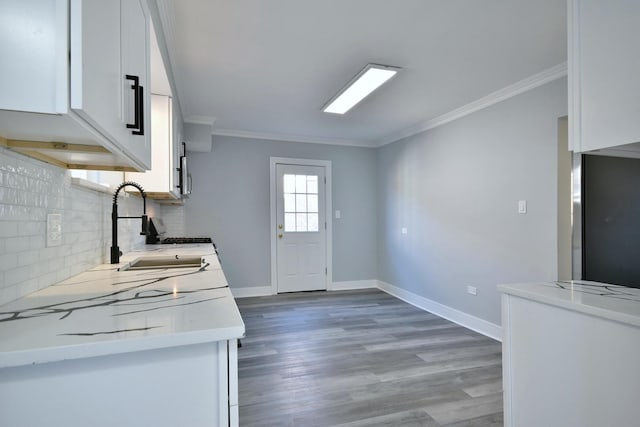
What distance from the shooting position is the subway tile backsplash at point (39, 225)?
988 millimetres

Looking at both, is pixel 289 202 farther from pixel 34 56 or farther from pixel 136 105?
pixel 34 56

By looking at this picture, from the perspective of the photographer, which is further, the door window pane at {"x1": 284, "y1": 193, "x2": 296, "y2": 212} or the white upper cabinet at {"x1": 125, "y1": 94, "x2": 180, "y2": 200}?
the door window pane at {"x1": 284, "y1": 193, "x2": 296, "y2": 212}

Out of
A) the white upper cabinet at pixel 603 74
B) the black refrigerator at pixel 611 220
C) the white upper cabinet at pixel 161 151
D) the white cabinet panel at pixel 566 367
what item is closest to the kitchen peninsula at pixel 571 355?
the white cabinet panel at pixel 566 367

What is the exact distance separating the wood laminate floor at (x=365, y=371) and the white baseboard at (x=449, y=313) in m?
0.10

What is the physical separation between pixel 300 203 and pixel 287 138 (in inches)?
39.6

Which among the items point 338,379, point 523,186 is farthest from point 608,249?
point 338,379

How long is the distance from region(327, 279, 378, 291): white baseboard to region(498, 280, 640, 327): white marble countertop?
12.8 feet

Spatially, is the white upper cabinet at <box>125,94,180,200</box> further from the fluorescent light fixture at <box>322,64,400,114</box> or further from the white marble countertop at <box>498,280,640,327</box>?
the white marble countertop at <box>498,280,640,327</box>

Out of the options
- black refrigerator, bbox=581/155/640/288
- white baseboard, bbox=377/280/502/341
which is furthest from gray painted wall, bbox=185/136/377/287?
black refrigerator, bbox=581/155/640/288

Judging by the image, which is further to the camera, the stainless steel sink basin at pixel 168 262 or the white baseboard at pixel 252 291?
the white baseboard at pixel 252 291

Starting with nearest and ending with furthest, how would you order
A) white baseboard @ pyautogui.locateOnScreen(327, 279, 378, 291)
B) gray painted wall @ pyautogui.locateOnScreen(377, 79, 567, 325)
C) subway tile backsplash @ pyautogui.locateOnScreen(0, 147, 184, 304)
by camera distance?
subway tile backsplash @ pyautogui.locateOnScreen(0, 147, 184, 304) < gray painted wall @ pyautogui.locateOnScreen(377, 79, 567, 325) < white baseboard @ pyautogui.locateOnScreen(327, 279, 378, 291)

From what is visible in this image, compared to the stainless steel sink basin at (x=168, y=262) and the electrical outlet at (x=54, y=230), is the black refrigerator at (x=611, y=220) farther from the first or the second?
the electrical outlet at (x=54, y=230)

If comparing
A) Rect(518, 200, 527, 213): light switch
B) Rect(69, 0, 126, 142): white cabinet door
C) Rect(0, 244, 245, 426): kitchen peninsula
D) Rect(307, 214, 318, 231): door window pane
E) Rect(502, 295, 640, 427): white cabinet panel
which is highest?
Rect(69, 0, 126, 142): white cabinet door

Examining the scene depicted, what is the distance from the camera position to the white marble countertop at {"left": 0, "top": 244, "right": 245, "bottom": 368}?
0.67 meters
